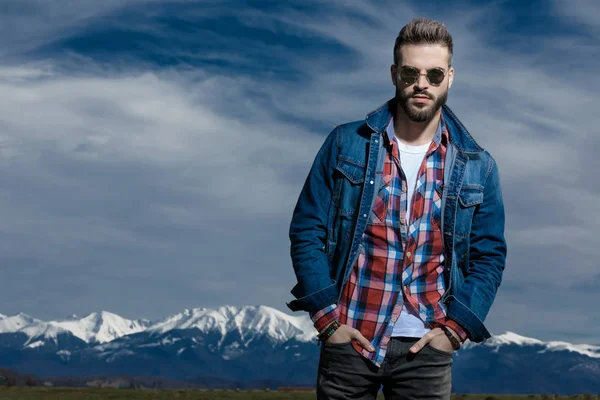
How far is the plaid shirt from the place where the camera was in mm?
7070

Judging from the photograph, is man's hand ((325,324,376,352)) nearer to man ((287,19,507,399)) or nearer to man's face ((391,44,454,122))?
man ((287,19,507,399))

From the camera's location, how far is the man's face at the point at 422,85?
7.36 meters

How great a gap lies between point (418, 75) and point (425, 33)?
330mm

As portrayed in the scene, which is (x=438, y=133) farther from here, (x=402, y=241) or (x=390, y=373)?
(x=390, y=373)

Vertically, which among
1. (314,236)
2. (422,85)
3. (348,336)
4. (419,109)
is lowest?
(348,336)

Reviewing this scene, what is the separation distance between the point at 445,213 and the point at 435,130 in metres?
0.72

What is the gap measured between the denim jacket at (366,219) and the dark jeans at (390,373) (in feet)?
1.24

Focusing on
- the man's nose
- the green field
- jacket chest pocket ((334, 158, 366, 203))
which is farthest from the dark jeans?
the green field

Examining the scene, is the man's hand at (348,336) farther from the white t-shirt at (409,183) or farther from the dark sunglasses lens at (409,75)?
the dark sunglasses lens at (409,75)

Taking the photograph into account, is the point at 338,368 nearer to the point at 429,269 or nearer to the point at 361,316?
the point at 361,316

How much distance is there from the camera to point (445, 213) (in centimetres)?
738

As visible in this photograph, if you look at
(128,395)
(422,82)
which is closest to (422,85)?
(422,82)

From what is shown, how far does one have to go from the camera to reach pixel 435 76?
24.3 ft

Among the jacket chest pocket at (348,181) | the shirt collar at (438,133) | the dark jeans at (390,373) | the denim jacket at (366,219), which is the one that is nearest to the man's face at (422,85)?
the shirt collar at (438,133)
